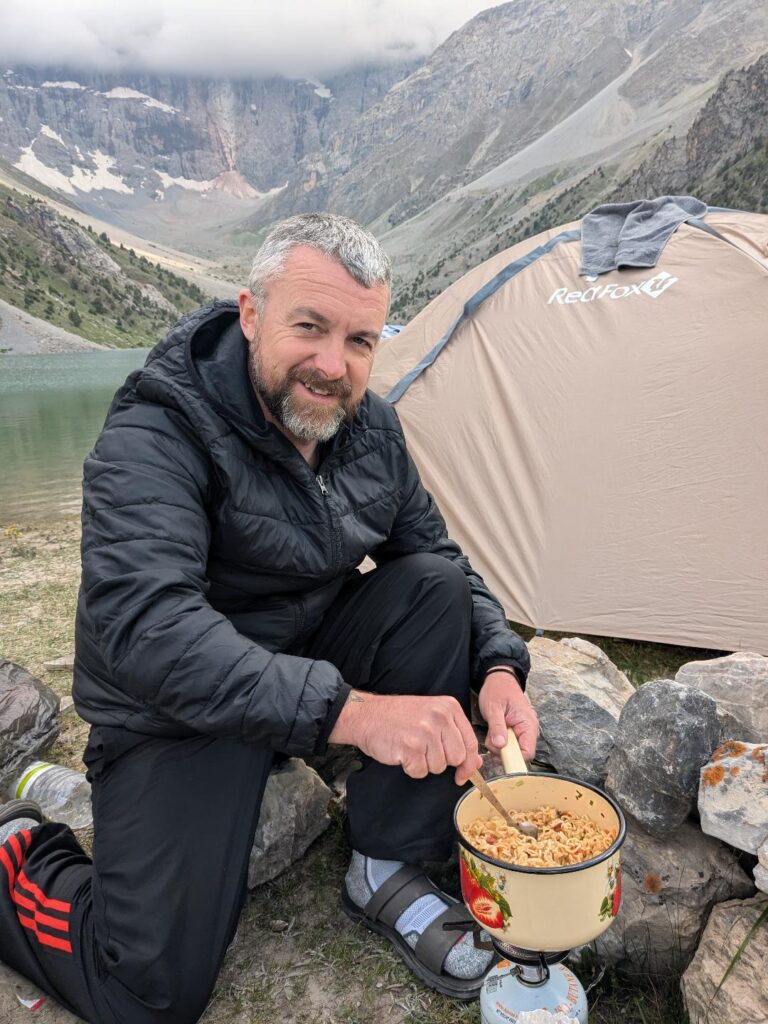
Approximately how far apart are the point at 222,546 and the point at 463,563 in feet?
3.60

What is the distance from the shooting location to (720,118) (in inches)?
3317

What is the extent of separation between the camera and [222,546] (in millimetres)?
2473

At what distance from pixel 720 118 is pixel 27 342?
79.5 m

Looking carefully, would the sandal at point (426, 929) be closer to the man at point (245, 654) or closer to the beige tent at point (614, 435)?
the man at point (245, 654)

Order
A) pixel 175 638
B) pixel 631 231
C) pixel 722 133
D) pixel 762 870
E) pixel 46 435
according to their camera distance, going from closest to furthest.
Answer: pixel 175 638 < pixel 762 870 < pixel 631 231 < pixel 46 435 < pixel 722 133

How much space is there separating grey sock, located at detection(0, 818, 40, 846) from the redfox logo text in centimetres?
475

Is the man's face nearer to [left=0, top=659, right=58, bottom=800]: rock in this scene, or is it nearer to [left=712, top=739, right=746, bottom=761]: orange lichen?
[left=712, top=739, right=746, bottom=761]: orange lichen

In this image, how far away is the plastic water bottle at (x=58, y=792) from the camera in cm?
336

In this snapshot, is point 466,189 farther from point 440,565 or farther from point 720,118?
point 440,565

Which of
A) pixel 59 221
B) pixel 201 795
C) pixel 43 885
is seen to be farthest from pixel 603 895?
pixel 59 221

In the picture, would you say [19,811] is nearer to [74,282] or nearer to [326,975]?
[326,975]

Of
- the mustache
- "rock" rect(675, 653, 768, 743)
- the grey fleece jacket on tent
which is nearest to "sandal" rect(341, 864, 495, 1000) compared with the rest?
"rock" rect(675, 653, 768, 743)

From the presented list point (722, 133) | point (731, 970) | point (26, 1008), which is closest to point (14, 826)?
point (26, 1008)

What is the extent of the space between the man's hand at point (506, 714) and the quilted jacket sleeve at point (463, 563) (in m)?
0.12
